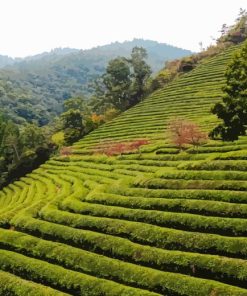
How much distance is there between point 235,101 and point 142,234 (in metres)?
22.1

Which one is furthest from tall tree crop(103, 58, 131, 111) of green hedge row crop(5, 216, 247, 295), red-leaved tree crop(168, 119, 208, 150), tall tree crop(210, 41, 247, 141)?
green hedge row crop(5, 216, 247, 295)

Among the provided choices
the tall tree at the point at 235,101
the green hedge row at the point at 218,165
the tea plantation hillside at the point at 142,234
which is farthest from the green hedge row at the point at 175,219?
the tall tree at the point at 235,101

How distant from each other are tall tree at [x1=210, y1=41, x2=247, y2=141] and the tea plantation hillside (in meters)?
1.65

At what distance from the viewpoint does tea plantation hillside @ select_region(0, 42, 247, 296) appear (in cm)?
2922

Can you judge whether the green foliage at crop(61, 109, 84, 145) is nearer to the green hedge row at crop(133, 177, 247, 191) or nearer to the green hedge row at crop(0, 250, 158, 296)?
the green hedge row at crop(133, 177, 247, 191)

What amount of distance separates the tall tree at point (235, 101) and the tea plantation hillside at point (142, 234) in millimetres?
1650

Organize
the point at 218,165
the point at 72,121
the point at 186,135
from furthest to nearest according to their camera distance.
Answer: the point at 72,121 < the point at 186,135 < the point at 218,165

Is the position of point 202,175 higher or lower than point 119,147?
higher

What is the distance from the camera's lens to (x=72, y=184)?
A: 58.3 meters

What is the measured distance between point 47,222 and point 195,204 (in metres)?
13.8

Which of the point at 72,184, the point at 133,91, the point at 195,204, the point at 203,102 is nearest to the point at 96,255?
the point at 195,204

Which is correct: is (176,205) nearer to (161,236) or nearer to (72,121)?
→ (161,236)

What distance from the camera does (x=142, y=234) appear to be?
34.4 m

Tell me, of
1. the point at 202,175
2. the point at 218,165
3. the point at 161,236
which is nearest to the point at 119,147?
the point at 218,165
